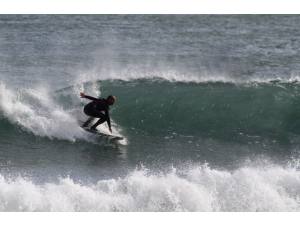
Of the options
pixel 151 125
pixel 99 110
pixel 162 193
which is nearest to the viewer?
pixel 162 193

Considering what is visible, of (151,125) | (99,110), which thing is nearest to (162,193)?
(99,110)

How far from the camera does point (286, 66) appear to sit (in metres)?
27.8

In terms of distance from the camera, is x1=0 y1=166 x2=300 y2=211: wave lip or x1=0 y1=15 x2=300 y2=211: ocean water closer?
x1=0 y1=166 x2=300 y2=211: wave lip

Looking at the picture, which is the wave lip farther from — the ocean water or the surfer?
the surfer

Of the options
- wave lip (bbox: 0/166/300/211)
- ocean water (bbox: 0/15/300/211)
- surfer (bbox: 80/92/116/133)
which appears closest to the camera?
wave lip (bbox: 0/166/300/211)

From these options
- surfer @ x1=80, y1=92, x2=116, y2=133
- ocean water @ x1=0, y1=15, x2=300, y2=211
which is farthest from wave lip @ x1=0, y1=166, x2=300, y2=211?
surfer @ x1=80, y1=92, x2=116, y2=133

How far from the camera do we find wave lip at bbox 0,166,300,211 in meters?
14.3

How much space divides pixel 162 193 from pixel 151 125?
482cm

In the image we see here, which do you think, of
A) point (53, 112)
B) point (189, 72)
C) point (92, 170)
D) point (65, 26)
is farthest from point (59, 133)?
point (65, 26)

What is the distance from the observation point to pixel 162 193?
578 inches

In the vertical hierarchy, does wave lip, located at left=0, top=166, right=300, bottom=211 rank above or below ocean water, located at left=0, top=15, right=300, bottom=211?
below

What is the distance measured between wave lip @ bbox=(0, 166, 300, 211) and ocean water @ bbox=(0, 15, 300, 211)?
3 centimetres

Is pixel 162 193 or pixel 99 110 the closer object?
pixel 162 193

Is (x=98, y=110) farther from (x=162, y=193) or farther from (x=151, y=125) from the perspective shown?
(x=162, y=193)
